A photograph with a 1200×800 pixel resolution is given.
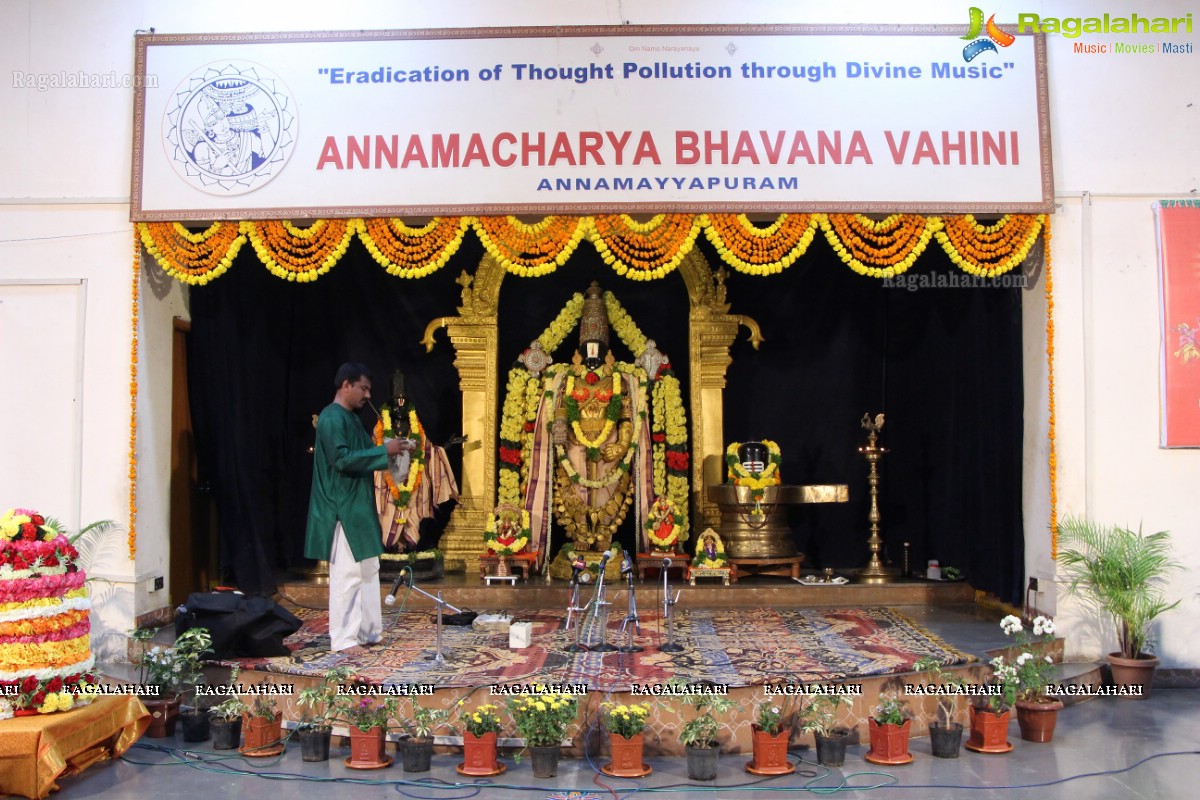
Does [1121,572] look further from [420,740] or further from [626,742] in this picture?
[420,740]

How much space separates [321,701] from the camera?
5.45 metres

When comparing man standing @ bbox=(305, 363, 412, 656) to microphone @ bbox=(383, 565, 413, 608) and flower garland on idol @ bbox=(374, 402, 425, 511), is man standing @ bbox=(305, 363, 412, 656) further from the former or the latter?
flower garland on idol @ bbox=(374, 402, 425, 511)

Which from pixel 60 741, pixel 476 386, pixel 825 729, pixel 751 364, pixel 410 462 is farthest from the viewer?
pixel 751 364

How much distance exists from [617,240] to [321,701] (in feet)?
10.8

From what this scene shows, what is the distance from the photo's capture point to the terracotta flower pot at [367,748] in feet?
17.0

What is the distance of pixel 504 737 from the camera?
542 cm

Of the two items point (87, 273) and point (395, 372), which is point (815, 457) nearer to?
point (395, 372)

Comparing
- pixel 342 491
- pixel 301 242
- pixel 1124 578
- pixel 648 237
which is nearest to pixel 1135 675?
pixel 1124 578

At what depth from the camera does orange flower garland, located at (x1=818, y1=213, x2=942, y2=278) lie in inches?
273

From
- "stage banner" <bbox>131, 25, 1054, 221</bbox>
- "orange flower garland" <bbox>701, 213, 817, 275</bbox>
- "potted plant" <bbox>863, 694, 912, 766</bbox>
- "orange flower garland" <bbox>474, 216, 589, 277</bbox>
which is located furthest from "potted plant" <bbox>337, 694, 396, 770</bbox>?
"orange flower garland" <bbox>701, 213, 817, 275</bbox>

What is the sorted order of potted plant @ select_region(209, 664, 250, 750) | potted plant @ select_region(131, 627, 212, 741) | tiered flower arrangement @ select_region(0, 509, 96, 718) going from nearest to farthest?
tiered flower arrangement @ select_region(0, 509, 96, 718), potted plant @ select_region(209, 664, 250, 750), potted plant @ select_region(131, 627, 212, 741)

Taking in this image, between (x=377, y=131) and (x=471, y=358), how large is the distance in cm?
268

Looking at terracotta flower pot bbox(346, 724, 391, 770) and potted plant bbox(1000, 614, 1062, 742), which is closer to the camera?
terracotta flower pot bbox(346, 724, 391, 770)

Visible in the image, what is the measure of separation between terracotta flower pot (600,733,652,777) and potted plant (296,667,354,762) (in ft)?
4.42
